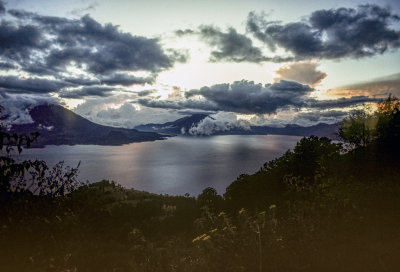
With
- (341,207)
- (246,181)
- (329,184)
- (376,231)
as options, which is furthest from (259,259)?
(246,181)

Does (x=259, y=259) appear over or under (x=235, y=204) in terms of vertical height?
over

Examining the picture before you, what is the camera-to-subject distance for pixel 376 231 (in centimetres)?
762

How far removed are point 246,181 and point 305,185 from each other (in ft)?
35.7

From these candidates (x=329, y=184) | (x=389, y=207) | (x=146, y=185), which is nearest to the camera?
(x=389, y=207)

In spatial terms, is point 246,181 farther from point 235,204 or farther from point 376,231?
point 376,231

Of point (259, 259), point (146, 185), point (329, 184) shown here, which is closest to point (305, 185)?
point (329, 184)

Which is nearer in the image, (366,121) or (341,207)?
(341,207)

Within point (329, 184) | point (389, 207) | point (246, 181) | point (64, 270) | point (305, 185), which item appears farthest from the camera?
point (246, 181)

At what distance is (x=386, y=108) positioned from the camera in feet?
185

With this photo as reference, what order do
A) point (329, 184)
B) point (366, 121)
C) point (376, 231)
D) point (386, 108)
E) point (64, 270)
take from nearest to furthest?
1. point (64, 270)
2. point (376, 231)
3. point (329, 184)
4. point (386, 108)
5. point (366, 121)

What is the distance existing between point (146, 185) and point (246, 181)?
415 feet

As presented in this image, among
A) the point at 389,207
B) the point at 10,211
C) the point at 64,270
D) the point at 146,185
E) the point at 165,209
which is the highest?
the point at 10,211

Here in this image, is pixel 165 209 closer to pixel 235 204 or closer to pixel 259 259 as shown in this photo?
pixel 235 204

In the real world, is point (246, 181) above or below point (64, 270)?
below
